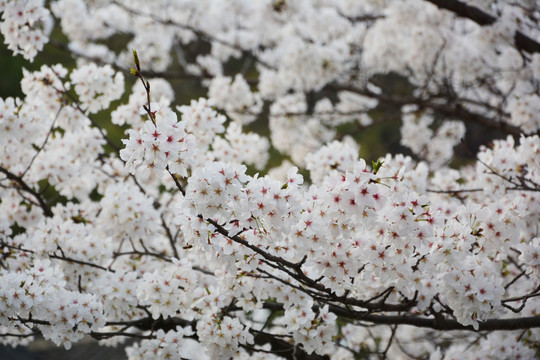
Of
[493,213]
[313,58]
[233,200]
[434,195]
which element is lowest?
[233,200]

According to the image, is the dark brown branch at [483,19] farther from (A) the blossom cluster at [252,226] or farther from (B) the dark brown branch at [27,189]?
(B) the dark brown branch at [27,189]

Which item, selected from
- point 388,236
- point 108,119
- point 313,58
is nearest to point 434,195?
point 388,236

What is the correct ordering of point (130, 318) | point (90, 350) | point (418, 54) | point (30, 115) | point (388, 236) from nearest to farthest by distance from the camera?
point (388, 236)
point (130, 318)
point (30, 115)
point (418, 54)
point (90, 350)

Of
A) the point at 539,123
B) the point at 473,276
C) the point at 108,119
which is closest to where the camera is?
the point at 473,276

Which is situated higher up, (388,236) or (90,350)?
(90,350)

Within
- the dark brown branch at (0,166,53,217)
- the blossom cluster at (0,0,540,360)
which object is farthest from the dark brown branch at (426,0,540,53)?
the dark brown branch at (0,166,53,217)

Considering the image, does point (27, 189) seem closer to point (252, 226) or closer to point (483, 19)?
point (252, 226)

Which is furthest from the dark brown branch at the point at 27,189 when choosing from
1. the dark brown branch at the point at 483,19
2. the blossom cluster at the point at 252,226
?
the dark brown branch at the point at 483,19

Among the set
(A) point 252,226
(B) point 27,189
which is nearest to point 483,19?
(A) point 252,226

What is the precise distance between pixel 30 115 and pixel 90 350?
24.4ft

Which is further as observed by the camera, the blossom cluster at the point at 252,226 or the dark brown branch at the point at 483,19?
the dark brown branch at the point at 483,19

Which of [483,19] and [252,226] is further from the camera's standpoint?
[483,19]

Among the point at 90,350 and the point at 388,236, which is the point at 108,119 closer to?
the point at 90,350

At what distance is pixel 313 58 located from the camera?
706 cm
